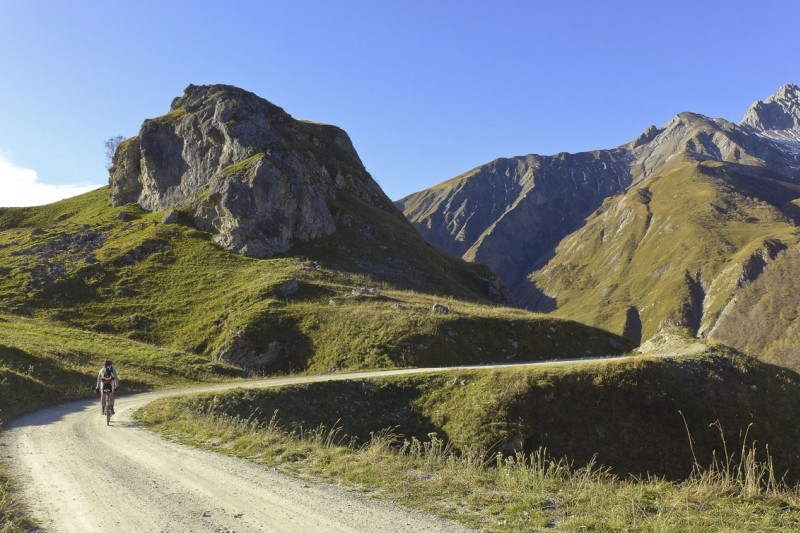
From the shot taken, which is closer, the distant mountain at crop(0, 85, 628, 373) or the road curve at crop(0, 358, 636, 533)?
the road curve at crop(0, 358, 636, 533)

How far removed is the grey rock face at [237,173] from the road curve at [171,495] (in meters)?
56.2

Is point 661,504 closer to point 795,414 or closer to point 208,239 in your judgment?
point 795,414

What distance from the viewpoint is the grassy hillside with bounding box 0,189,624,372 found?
4334cm

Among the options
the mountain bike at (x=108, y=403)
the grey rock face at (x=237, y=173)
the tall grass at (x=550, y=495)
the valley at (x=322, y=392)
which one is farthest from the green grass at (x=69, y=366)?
the grey rock face at (x=237, y=173)

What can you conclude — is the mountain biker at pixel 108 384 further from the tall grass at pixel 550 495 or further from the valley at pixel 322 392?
the tall grass at pixel 550 495

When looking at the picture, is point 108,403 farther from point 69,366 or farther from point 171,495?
point 69,366

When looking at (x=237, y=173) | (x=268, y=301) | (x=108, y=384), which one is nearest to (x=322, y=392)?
(x=108, y=384)

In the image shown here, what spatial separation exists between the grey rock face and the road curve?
184 feet

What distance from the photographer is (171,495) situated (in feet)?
37.1

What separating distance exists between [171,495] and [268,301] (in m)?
40.7

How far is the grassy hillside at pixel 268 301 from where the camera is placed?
142 feet

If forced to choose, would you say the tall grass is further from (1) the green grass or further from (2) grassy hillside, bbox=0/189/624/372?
(2) grassy hillside, bbox=0/189/624/372

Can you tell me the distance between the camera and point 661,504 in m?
9.97

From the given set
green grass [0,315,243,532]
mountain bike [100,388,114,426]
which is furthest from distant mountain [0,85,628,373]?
mountain bike [100,388,114,426]
